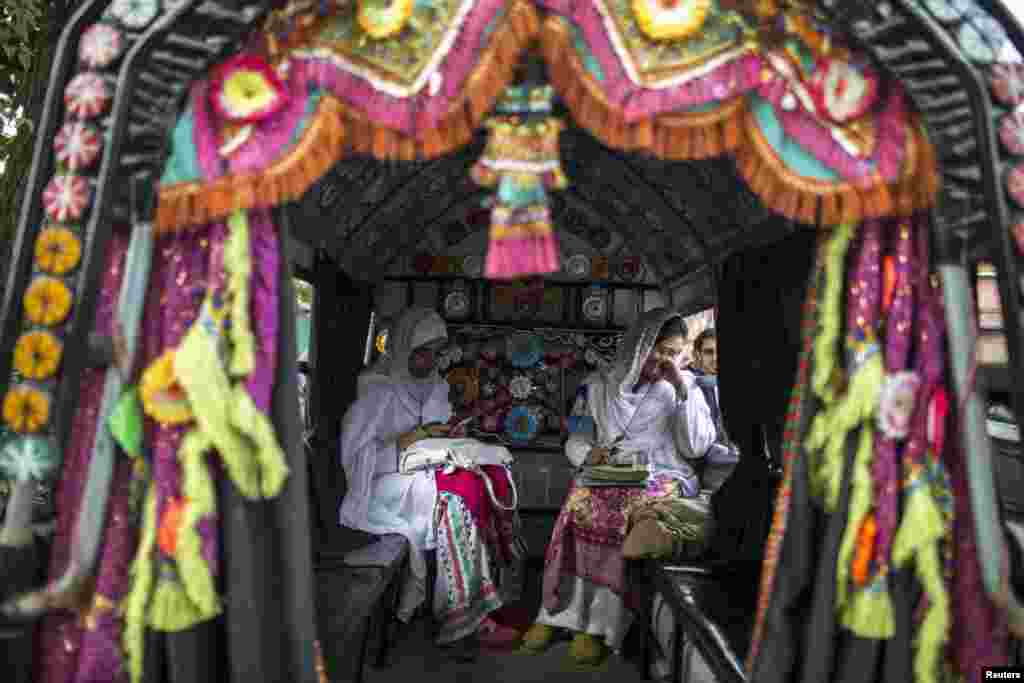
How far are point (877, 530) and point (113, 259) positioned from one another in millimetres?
2486

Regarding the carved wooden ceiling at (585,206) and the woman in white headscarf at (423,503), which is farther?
the woman in white headscarf at (423,503)

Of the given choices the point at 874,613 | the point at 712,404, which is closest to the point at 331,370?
the point at 712,404

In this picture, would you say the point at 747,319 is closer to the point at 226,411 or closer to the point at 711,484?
the point at 711,484

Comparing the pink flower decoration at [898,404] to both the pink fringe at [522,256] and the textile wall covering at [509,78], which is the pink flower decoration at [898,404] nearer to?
the textile wall covering at [509,78]

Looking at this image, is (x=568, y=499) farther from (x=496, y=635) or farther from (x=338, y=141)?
(x=338, y=141)

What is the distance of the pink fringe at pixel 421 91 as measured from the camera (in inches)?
106

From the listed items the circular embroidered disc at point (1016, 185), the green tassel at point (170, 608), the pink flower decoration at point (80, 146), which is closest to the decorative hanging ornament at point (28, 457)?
the green tassel at point (170, 608)

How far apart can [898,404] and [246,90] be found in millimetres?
2200

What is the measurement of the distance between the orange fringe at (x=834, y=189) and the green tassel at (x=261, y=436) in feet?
5.65

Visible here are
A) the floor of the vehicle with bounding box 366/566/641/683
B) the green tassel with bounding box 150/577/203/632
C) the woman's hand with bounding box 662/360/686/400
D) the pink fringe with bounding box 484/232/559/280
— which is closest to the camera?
the green tassel with bounding box 150/577/203/632

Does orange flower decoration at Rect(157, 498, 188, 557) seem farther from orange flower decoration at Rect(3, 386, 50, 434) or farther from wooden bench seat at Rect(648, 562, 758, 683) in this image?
wooden bench seat at Rect(648, 562, 758, 683)

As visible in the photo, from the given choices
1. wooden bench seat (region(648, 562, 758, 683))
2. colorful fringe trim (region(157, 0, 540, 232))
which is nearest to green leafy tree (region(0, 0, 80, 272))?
colorful fringe trim (region(157, 0, 540, 232))

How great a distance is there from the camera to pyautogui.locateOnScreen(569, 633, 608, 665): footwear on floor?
527 cm

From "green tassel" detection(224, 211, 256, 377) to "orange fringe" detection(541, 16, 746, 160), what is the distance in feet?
3.61
